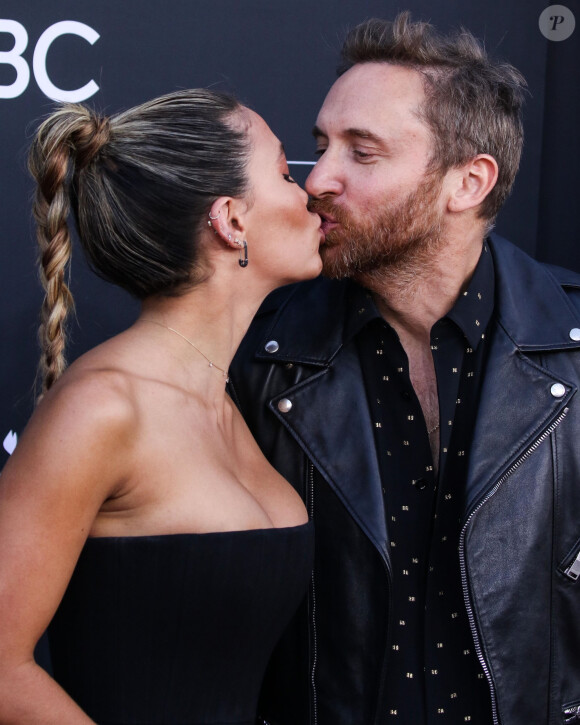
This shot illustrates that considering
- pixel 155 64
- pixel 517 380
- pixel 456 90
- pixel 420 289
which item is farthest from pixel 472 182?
pixel 155 64

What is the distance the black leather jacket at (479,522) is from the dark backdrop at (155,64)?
0.70m

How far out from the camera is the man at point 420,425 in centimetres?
196

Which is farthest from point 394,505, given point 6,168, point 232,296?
point 6,168

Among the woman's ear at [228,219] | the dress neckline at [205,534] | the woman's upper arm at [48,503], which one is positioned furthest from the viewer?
the woman's ear at [228,219]

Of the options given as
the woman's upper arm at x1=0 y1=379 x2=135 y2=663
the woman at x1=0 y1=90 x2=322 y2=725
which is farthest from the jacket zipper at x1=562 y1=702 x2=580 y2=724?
the woman's upper arm at x1=0 y1=379 x2=135 y2=663

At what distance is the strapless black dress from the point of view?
62.3 inches

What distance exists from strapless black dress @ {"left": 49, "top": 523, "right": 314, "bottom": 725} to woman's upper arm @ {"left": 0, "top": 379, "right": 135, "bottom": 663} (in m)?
0.12

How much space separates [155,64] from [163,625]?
1.55 m

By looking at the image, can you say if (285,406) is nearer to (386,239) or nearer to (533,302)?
(386,239)

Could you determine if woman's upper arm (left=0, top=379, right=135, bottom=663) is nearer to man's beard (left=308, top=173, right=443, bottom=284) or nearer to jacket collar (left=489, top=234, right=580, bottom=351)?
man's beard (left=308, top=173, right=443, bottom=284)

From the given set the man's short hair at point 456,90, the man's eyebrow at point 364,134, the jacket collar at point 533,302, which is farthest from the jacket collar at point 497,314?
the man's eyebrow at point 364,134

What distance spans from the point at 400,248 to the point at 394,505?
0.62 meters

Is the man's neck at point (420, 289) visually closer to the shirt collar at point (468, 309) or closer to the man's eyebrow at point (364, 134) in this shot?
the shirt collar at point (468, 309)

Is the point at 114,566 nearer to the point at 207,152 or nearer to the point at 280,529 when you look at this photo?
the point at 280,529
